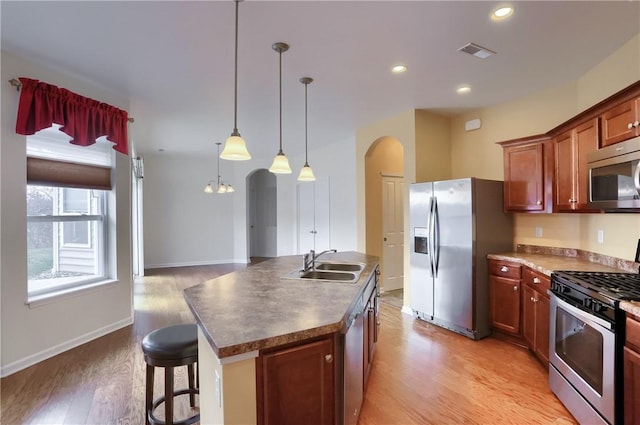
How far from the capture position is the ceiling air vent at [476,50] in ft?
8.52

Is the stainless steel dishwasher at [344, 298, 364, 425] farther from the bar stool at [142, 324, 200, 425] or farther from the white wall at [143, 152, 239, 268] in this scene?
the white wall at [143, 152, 239, 268]

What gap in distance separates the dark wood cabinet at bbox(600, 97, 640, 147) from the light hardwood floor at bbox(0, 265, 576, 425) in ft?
6.35

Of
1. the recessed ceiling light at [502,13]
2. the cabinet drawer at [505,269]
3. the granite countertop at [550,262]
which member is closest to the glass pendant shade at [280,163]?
the recessed ceiling light at [502,13]

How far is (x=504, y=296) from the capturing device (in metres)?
3.39

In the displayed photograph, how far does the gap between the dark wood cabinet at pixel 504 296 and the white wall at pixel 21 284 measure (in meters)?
4.34

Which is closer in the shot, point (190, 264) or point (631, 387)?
point (631, 387)

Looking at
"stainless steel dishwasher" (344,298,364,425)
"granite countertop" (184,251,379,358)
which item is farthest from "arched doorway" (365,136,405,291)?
"stainless steel dishwasher" (344,298,364,425)

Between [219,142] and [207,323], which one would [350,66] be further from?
[219,142]

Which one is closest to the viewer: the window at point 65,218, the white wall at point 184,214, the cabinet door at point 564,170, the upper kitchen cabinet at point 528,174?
the cabinet door at point 564,170

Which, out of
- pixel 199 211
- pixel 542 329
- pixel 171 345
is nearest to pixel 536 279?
pixel 542 329

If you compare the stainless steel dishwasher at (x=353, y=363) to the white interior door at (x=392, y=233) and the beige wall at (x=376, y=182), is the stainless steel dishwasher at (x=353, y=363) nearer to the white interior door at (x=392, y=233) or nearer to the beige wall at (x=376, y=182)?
the beige wall at (x=376, y=182)

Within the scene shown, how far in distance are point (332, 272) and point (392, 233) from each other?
2999 millimetres

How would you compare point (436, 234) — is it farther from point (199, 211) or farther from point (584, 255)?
point (199, 211)

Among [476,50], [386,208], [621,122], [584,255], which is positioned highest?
[476,50]
